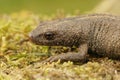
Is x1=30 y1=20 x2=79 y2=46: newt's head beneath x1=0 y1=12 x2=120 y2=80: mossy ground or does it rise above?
above

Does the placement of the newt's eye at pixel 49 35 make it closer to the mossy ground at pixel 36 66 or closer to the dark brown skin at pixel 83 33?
the dark brown skin at pixel 83 33

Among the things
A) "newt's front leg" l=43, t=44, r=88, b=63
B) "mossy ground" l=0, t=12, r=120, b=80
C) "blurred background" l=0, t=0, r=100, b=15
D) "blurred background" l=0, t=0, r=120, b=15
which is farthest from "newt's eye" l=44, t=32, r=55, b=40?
"blurred background" l=0, t=0, r=100, b=15

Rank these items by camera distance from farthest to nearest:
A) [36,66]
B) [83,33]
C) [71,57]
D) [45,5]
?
[45,5]
[83,33]
[71,57]
[36,66]

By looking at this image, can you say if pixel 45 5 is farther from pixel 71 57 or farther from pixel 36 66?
pixel 36 66

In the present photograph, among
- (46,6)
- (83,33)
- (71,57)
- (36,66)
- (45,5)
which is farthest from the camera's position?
(45,5)

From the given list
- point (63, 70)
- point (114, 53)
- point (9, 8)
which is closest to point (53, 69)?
point (63, 70)

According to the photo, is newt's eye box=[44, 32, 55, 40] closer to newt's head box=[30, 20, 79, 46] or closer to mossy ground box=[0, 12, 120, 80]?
newt's head box=[30, 20, 79, 46]

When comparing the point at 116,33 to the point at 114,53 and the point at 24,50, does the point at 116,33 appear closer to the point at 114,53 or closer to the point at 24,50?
the point at 114,53

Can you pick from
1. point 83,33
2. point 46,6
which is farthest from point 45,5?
point 83,33
